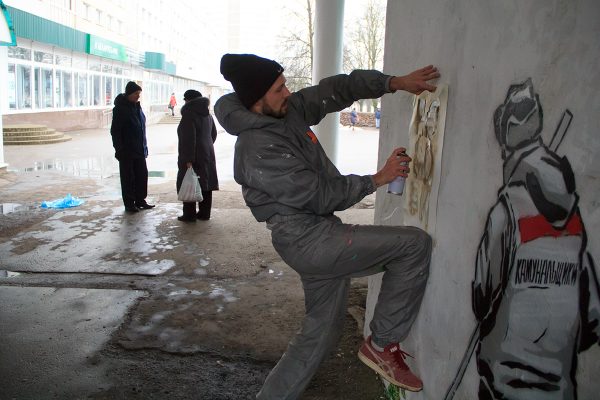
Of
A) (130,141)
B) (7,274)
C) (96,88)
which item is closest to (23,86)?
(96,88)

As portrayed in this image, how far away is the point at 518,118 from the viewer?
5.96 ft

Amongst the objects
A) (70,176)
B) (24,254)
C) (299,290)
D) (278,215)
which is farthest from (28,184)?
(278,215)

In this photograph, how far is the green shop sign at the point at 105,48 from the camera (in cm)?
2625

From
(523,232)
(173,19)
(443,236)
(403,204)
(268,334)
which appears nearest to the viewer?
(523,232)

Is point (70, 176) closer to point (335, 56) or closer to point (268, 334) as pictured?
point (335, 56)

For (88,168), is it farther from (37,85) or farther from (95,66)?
(95,66)

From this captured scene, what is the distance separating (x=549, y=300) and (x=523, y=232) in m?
0.25

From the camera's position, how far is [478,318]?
2.11 metres

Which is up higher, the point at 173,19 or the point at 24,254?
the point at 173,19

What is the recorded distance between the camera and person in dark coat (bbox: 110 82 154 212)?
25.7 feet

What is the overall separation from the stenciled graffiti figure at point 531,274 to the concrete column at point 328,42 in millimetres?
8841

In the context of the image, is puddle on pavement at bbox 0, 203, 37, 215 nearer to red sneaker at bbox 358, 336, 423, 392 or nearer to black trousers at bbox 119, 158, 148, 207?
black trousers at bbox 119, 158, 148, 207

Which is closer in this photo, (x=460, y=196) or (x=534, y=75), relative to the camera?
(x=534, y=75)

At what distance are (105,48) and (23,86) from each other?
8336mm
